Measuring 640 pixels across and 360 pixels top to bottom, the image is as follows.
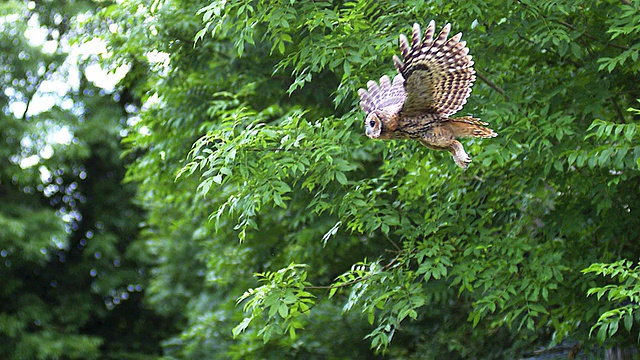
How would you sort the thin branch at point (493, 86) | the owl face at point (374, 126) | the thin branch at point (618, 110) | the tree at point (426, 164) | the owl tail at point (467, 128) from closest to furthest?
the owl face at point (374, 126) < the owl tail at point (467, 128) < the tree at point (426, 164) < the thin branch at point (493, 86) < the thin branch at point (618, 110)

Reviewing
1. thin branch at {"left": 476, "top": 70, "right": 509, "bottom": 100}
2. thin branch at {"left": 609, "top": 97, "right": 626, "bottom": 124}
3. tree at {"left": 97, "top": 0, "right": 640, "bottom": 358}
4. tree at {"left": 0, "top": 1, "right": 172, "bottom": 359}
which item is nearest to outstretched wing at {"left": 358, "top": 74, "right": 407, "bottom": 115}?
tree at {"left": 97, "top": 0, "right": 640, "bottom": 358}

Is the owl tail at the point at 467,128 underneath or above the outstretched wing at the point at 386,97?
underneath

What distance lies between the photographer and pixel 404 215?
495 cm

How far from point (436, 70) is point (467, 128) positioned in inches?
10.3

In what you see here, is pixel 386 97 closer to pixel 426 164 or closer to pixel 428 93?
pixel 428 93

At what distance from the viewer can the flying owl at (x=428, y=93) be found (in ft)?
8.71

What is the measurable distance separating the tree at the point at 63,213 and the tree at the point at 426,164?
181 inches

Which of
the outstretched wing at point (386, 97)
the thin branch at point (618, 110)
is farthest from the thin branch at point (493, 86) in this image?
the outstretched wing at point (386, 97)

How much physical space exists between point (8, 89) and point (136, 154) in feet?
8.42

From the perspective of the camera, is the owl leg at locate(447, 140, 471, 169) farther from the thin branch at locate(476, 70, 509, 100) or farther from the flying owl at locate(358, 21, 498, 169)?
the thin branch at locate(476, 70, 509, 100)

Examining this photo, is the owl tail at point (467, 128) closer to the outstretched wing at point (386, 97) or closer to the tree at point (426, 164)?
the outstretched wing at point (386, 97)

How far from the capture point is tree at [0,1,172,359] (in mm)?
10906

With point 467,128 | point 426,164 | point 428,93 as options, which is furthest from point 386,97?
point 426,164

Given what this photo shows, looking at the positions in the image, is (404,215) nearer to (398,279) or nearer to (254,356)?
(398,279)
